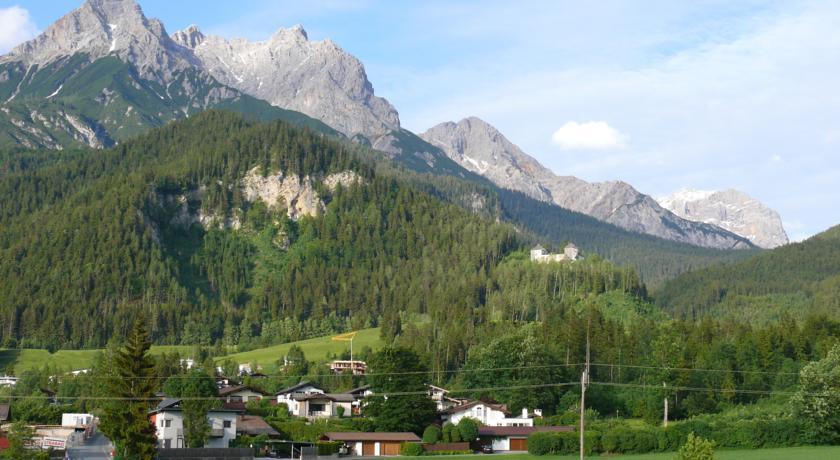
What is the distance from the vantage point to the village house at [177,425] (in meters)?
110

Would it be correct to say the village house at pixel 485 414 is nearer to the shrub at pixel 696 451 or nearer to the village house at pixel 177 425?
the village house at pixel 177 425

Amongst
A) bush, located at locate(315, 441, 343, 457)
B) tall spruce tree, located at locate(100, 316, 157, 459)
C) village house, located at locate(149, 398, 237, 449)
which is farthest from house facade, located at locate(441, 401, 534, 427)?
tall spruce tree, located at locate(100, 316, 157, 459)

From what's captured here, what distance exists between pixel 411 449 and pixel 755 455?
34.7 meters

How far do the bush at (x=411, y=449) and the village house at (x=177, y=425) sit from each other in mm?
17964

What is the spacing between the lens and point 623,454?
4301 inches

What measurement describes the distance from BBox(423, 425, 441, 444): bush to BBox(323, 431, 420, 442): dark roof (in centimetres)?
106

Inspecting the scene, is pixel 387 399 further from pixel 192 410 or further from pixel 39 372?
pixel 39 372

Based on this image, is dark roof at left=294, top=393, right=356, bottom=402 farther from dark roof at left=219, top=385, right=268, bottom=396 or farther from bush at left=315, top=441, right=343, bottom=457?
bush at left=315, top=441, right=343, bottom=457

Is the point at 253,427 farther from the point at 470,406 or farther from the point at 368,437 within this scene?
the point at 470,406

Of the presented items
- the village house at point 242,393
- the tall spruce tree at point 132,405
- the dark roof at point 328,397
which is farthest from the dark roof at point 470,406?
the tall spruce tree at point 132,405

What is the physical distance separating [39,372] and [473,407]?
256 feet

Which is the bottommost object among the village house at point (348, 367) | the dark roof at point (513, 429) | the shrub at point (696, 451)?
the dark roof at point (513, 429)

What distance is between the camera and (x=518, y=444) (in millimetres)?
122625

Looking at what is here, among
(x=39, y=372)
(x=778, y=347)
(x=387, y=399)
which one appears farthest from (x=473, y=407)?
(x=39, y=372)
